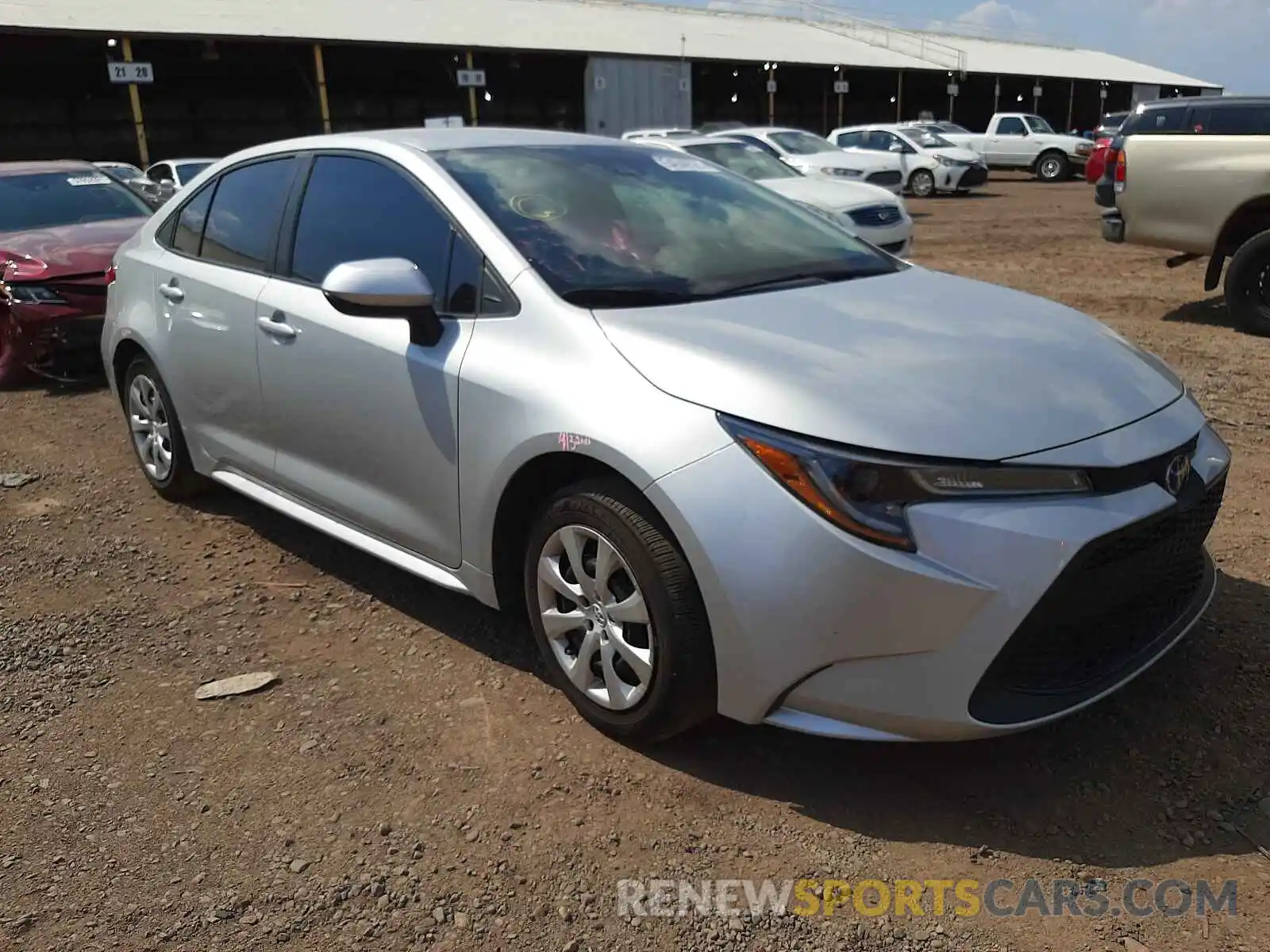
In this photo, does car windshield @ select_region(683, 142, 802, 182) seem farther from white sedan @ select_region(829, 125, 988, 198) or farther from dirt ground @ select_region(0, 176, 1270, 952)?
white sedan @ select_region(829, 125, 988, 198)

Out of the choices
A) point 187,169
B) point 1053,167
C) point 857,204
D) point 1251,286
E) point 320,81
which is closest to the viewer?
point 1251,286

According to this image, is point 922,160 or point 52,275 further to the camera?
point 922,160

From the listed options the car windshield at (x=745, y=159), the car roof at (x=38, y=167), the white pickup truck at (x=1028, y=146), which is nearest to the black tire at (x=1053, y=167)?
the white pickup truck at (x=1028, y=146)

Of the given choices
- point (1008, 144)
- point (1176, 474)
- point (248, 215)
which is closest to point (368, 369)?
point (248, 215)

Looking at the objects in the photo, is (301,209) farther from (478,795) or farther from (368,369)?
(478,795)

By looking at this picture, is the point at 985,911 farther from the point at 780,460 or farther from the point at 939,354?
the point at 939,354

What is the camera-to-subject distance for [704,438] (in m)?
2.59

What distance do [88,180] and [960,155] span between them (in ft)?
63.1

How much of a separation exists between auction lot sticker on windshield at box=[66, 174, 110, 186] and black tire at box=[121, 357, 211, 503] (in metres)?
4.53

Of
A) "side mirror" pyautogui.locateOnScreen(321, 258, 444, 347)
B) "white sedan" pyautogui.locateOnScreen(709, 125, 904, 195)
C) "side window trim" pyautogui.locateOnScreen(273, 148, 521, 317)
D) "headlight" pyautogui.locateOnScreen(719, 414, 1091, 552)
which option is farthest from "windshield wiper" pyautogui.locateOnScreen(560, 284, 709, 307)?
"white sedan" pyautogui.locateOnScreen(709, 125, 904, 195)

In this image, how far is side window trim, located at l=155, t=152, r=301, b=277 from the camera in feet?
13.2

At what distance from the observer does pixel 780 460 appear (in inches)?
98.2

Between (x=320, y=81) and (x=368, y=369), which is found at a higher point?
(x=320, y=81)

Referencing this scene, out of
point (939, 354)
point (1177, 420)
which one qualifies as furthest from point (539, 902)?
point (1177, 420)
